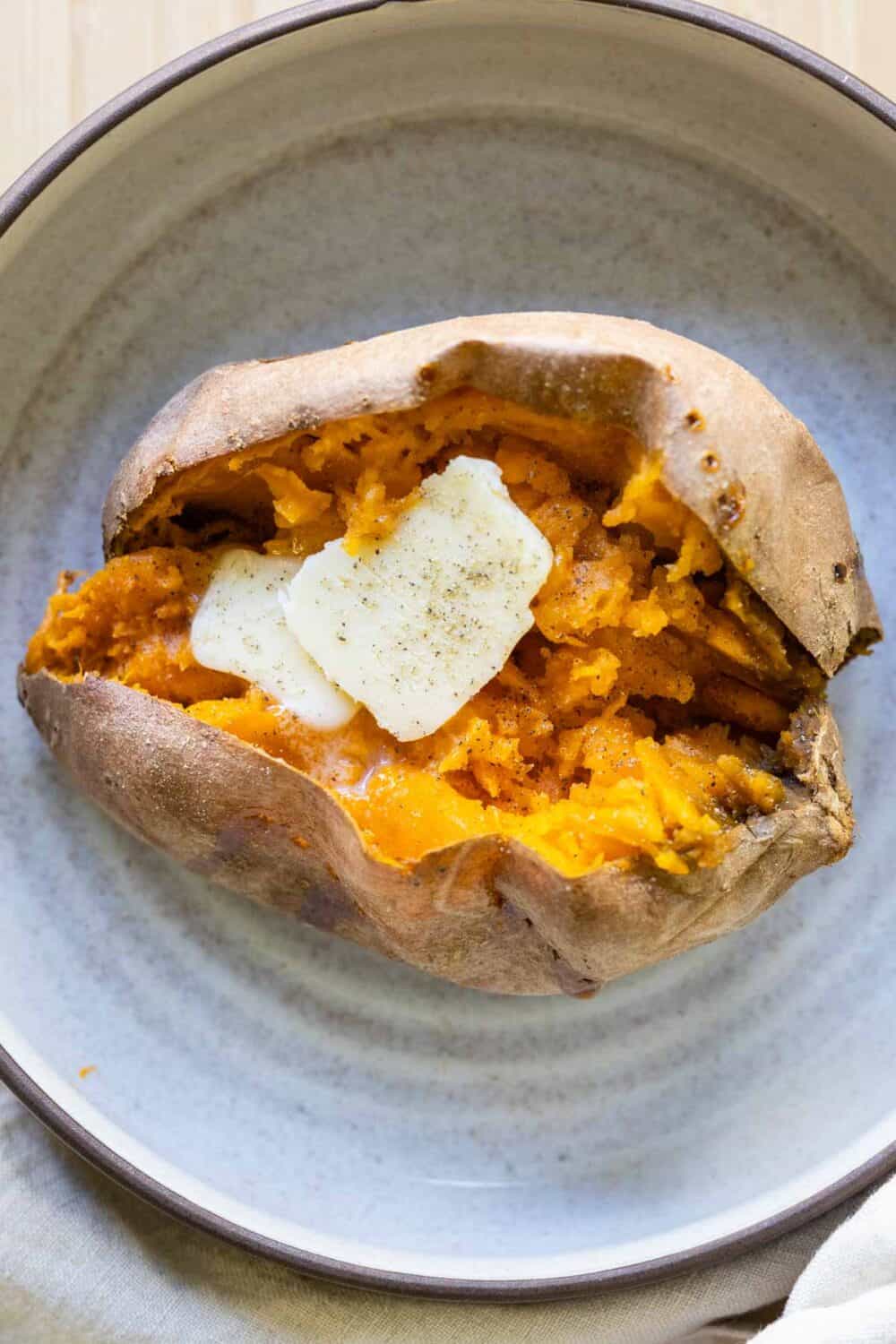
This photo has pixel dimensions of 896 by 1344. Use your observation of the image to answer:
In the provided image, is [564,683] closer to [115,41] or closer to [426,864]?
[426,864]

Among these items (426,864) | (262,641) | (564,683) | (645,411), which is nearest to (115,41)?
(262,641)

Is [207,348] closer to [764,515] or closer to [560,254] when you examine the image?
[560,254]

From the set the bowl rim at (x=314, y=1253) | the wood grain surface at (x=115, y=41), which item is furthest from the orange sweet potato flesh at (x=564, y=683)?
the wood grain surface at (x=115, y=41)

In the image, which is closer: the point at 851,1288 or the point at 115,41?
the point at 851,1288

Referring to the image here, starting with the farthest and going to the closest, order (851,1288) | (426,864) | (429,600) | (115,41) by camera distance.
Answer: (115,41)
(851,1288)
(429,600)
(426,864)

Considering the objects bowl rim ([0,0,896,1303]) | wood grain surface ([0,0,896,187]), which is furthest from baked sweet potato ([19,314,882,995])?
wood grain surface ([0,0,896,187])

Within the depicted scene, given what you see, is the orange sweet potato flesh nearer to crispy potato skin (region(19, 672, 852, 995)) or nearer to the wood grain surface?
crispy potato skin (region(19, 672, 852, 995))
